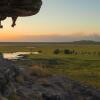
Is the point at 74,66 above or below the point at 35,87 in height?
below

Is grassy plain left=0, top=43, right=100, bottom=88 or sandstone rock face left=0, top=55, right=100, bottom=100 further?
grassy plain left=0, top=43, right=100, bottom=88

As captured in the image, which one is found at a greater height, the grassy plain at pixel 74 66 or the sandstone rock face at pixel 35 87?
the sandstone rock face at pixel 35 87

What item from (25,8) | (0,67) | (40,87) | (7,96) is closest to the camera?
(25,8)

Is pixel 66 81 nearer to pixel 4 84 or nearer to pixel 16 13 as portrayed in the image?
pixel 4 84

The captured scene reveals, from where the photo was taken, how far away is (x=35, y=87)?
61.9 feet

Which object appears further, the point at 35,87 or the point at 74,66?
the point at 74,66

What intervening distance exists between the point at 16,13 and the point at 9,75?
6113mm

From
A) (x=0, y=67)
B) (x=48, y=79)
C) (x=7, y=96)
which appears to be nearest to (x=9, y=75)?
(x=0, y=67)

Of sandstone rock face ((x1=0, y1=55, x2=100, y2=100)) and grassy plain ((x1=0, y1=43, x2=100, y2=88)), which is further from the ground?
sandstone rock face ((x1=0, y1=55, x2=100, y2=100))

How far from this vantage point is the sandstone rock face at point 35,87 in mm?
16789

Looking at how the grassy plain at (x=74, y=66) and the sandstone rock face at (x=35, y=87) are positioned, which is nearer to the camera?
the sandstone rock face at (x=35, y=87)

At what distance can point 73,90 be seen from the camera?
20531 mm

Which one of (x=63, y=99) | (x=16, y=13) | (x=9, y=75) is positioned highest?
(x=16, y=13)

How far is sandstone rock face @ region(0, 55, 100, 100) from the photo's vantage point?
55.1ft
